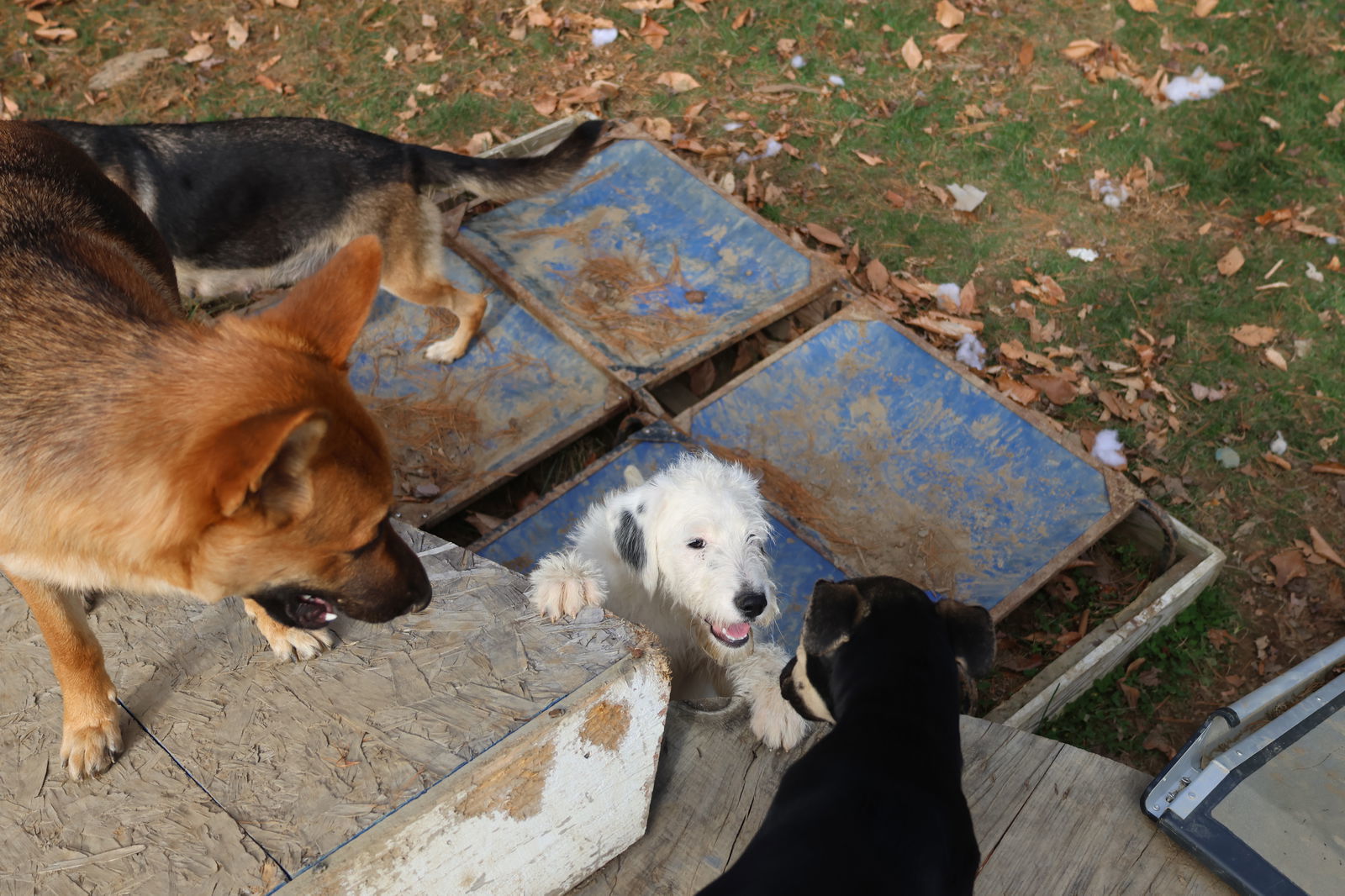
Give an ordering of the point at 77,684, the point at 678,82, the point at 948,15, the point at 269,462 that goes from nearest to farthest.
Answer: the point at 269,462, the point at 77,684, the point at 678,82, the point at 948,15

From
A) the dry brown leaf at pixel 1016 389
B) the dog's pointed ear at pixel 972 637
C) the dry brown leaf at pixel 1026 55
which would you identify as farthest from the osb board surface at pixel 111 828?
the dry brown leaf at pixel 1026 55

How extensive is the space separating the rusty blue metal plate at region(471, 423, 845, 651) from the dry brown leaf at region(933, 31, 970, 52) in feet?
14.8

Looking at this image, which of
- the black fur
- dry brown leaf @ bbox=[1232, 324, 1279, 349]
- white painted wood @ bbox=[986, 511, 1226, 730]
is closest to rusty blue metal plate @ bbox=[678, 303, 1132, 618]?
white painted wood @ bbox=[986, 511, 1226, 730]

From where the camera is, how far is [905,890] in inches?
85.4

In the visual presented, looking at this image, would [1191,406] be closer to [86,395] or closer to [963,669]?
[963,669]

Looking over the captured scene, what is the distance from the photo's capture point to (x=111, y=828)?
Result: 2.27 meters

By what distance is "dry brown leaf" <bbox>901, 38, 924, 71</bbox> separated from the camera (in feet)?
22.9

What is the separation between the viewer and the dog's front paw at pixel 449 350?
4.83 meters

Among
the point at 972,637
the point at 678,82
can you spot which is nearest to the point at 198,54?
the point at 678,82

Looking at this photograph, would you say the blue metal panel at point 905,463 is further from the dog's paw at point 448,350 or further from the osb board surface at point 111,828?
the osb board surface at point 111,828

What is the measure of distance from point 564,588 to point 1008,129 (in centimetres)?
538

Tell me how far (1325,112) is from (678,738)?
6.73 meters

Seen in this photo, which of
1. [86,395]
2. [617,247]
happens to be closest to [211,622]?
[86,395]

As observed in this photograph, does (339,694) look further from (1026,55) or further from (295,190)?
(1026,55)
